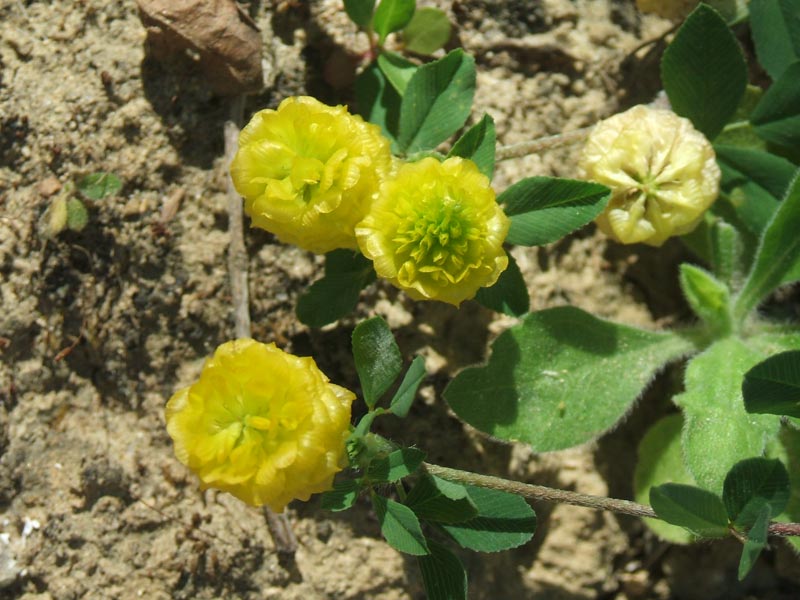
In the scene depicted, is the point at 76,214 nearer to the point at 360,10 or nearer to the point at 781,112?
the point at 360,10

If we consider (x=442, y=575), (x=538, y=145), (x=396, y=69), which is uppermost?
(x=396, y=69)

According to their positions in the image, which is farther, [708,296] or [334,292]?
[708,296]

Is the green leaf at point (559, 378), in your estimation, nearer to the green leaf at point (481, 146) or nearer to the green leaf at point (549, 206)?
the green leaf at point (549, 206)

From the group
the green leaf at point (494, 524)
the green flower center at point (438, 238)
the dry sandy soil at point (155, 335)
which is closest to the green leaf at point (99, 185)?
the dry sandy soil at point (155, 335)

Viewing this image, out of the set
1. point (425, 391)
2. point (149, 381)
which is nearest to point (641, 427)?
point (425, 391)

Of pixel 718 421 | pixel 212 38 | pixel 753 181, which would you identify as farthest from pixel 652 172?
→ pixel 212 38

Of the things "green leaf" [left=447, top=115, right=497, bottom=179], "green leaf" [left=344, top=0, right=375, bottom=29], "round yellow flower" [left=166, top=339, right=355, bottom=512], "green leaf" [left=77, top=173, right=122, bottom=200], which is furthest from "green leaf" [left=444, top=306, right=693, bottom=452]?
"green leaf" [left=77, top=173, right=122, bottom=200]
